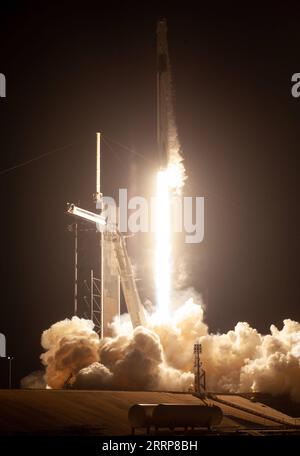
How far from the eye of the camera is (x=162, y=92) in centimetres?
8569

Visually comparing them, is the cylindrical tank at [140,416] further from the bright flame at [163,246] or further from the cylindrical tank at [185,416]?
the bright flame at [163,246]

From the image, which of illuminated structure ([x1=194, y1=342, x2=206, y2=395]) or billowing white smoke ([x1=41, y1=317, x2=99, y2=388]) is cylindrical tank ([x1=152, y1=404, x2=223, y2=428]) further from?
billowing white smoke ([x1=41, y1=317, x2=99, y2=388])

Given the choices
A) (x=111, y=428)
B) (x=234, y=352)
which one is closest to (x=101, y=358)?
(x=234, y=352)

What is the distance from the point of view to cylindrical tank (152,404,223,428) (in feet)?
207

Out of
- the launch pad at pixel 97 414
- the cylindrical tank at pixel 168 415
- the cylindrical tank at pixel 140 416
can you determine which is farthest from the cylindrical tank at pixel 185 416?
the launch pad at pixel 97 414

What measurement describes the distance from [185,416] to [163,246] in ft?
93.4

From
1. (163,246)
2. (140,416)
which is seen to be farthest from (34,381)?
(140,416)

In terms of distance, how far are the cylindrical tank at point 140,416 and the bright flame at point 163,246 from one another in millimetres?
28674

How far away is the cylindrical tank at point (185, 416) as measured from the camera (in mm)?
62978

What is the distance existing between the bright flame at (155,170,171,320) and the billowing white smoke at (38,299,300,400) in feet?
5.67

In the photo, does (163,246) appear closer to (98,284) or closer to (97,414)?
(98,284)

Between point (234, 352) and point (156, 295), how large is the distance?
8.98m
